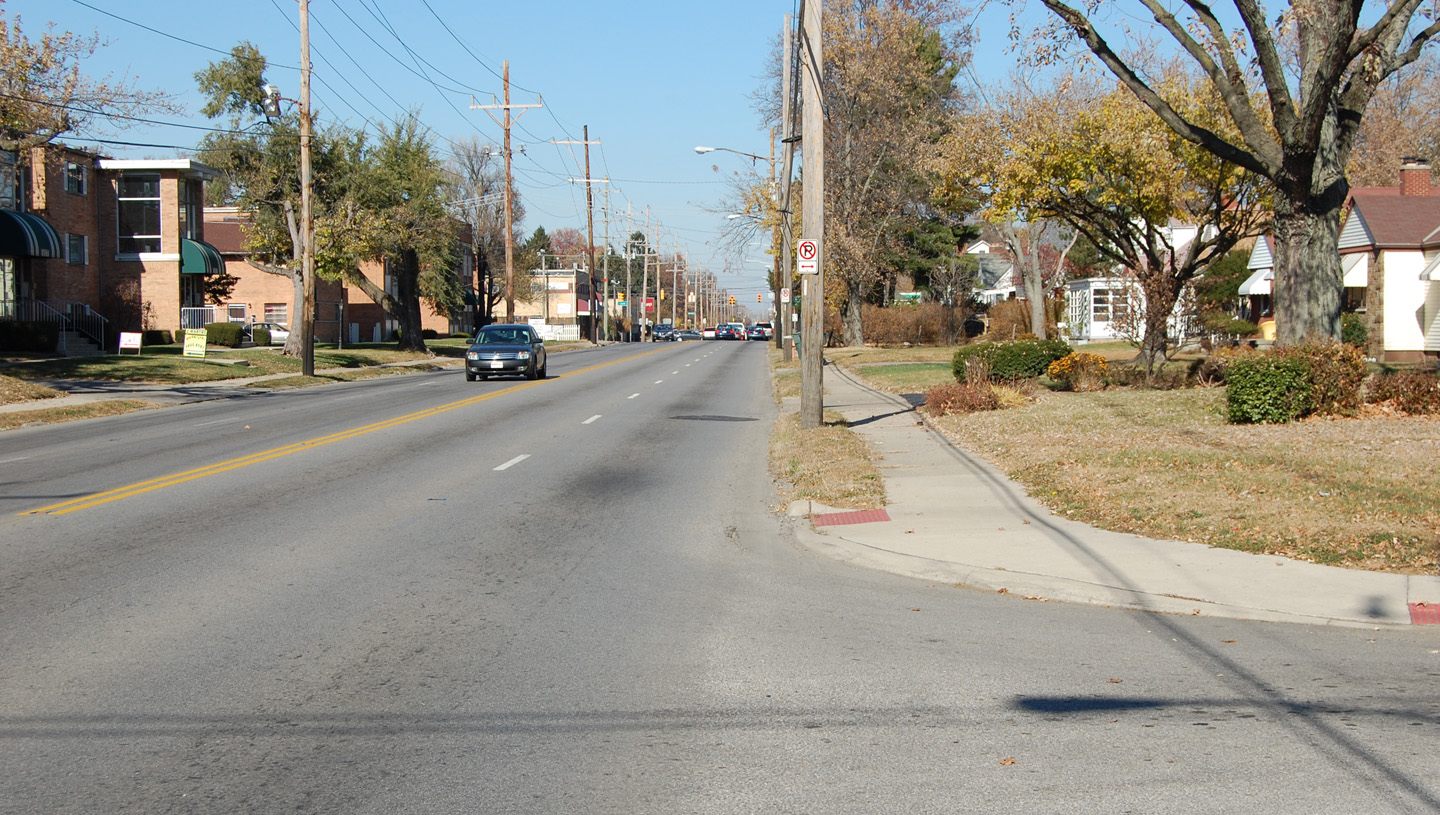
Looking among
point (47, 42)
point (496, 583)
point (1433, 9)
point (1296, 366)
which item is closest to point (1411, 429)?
point (1296, 366)

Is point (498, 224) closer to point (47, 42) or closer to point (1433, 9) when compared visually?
point (47, 42)

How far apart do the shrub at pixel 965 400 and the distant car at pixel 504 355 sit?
1630cm

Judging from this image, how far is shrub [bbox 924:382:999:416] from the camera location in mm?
19906

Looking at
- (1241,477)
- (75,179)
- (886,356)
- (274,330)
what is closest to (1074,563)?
(1241,477)

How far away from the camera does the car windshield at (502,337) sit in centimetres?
3462

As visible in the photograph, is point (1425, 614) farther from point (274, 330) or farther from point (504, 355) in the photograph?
point (274, 330)

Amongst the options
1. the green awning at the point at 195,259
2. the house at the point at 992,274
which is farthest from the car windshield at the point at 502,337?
the house at the point at 992,274

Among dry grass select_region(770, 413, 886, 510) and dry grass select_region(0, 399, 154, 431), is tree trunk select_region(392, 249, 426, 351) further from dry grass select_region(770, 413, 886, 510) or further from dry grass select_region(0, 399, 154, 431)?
dry grass select_region(770, 413, 886, 510)

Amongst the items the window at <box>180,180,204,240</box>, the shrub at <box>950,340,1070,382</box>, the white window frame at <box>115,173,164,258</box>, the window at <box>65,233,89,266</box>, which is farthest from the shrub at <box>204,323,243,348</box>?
the shrub at <box>950,340,1070,382</box>

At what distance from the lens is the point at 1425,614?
7328 millimetres

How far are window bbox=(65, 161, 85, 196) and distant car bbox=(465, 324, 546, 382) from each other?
1970cm

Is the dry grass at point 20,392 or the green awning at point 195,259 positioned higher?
the green awning at point 195,259

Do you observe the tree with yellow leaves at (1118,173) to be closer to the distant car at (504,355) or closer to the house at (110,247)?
the distant car at (504,355)

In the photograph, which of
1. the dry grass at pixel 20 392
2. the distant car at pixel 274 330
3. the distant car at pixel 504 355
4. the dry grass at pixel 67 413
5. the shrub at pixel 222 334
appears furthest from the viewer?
the distant car at pixel 274 330
